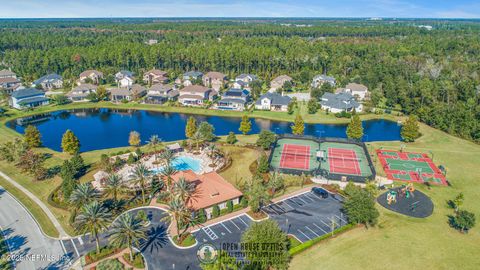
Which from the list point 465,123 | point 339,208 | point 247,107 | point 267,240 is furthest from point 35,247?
point 465,123

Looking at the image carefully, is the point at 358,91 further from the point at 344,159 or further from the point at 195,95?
the point at 344,159

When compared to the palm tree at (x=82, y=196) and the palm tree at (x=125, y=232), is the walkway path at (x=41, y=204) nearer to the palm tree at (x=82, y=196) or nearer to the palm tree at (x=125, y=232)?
the palm tree at (x=82, y=196)

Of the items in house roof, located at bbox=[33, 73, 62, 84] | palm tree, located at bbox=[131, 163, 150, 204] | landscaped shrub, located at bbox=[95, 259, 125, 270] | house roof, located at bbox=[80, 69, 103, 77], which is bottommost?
landscaped shrub, located at bbox=[95, 259, 125, 270]

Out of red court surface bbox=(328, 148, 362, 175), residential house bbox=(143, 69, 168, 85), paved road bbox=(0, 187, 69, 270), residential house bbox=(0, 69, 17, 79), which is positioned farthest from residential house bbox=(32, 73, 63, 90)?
red court surface bbox=(328, 148, 362, 175)

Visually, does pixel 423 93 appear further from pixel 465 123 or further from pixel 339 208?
pixel 339 208

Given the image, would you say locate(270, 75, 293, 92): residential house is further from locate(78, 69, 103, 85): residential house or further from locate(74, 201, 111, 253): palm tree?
locate(74, 201, 111, 253): palm tree

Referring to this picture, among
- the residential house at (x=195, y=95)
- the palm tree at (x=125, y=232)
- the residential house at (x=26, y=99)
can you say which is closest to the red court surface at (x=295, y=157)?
the palm tree at (x=125, y=232)

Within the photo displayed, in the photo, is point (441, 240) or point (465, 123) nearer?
point (441, 240)
